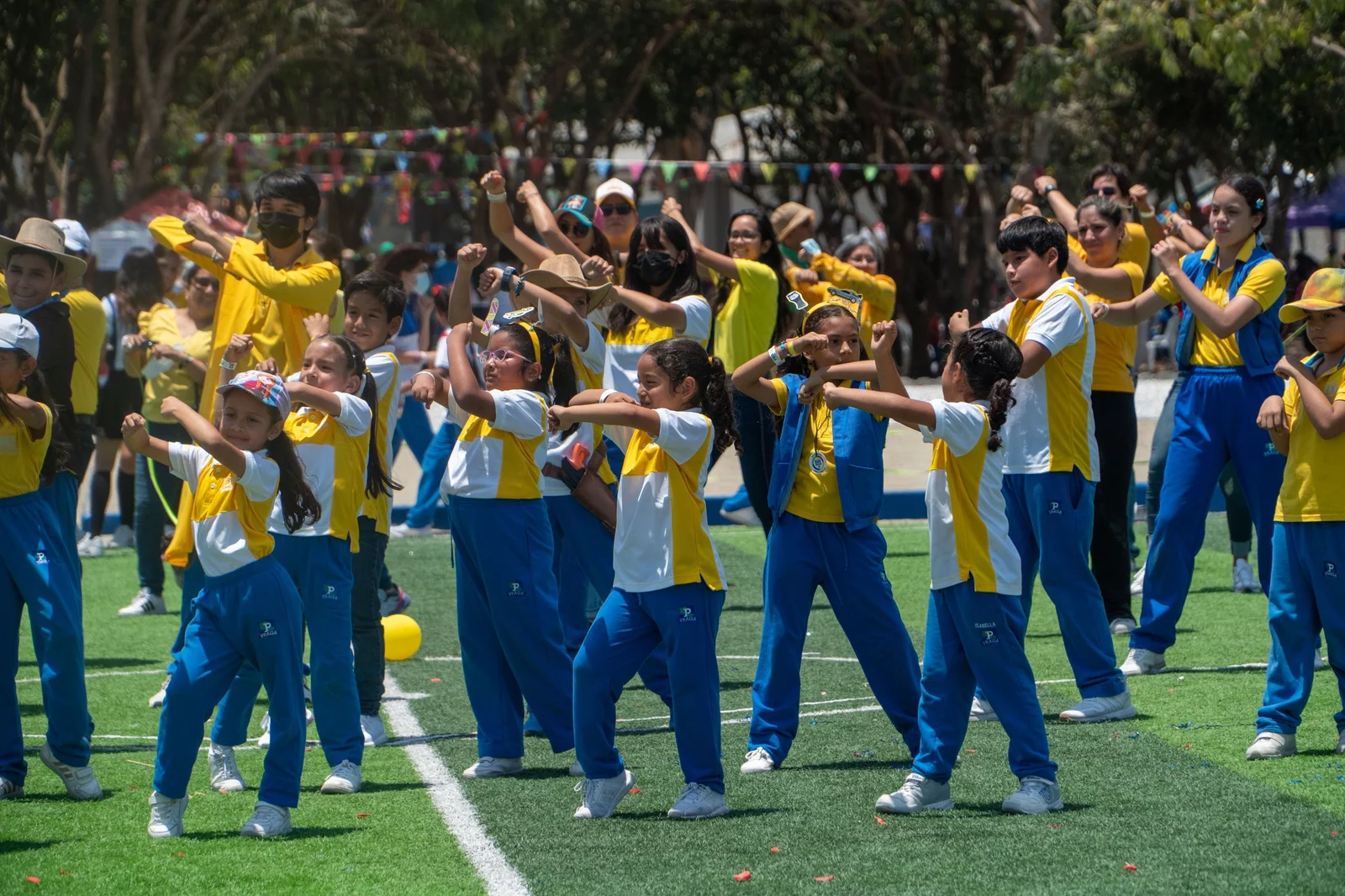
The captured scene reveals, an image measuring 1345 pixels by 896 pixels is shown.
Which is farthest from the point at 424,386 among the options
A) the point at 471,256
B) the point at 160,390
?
the point at 160,390

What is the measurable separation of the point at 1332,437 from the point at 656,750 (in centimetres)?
275

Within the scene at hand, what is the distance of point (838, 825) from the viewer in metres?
5.68

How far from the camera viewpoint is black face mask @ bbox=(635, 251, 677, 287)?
7.61m

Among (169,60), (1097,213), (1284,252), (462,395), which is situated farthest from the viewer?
(1284,252)

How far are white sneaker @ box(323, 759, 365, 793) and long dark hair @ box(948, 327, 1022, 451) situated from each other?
249 cm

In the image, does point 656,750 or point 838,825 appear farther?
point 656,750

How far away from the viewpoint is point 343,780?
6324mm

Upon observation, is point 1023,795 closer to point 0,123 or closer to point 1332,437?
point 1332,437

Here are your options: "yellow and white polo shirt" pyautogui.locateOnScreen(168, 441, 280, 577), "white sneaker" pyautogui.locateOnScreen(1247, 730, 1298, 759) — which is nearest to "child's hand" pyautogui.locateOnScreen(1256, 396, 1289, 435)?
"white sneaker" pyautogui.locateOnScreen(1247, 730, 1298, 759)

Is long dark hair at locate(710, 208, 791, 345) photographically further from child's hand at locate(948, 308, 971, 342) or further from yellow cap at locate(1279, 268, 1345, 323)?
yellow cap at locate(1279, 268, 1345, 323)

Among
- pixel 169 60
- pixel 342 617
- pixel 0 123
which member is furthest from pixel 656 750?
pixel 0 123

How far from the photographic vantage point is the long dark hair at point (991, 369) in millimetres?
5863

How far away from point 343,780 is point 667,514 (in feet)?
5.13

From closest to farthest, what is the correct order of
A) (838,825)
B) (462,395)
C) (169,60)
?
(838,825)
(462,395)
(169,60)
